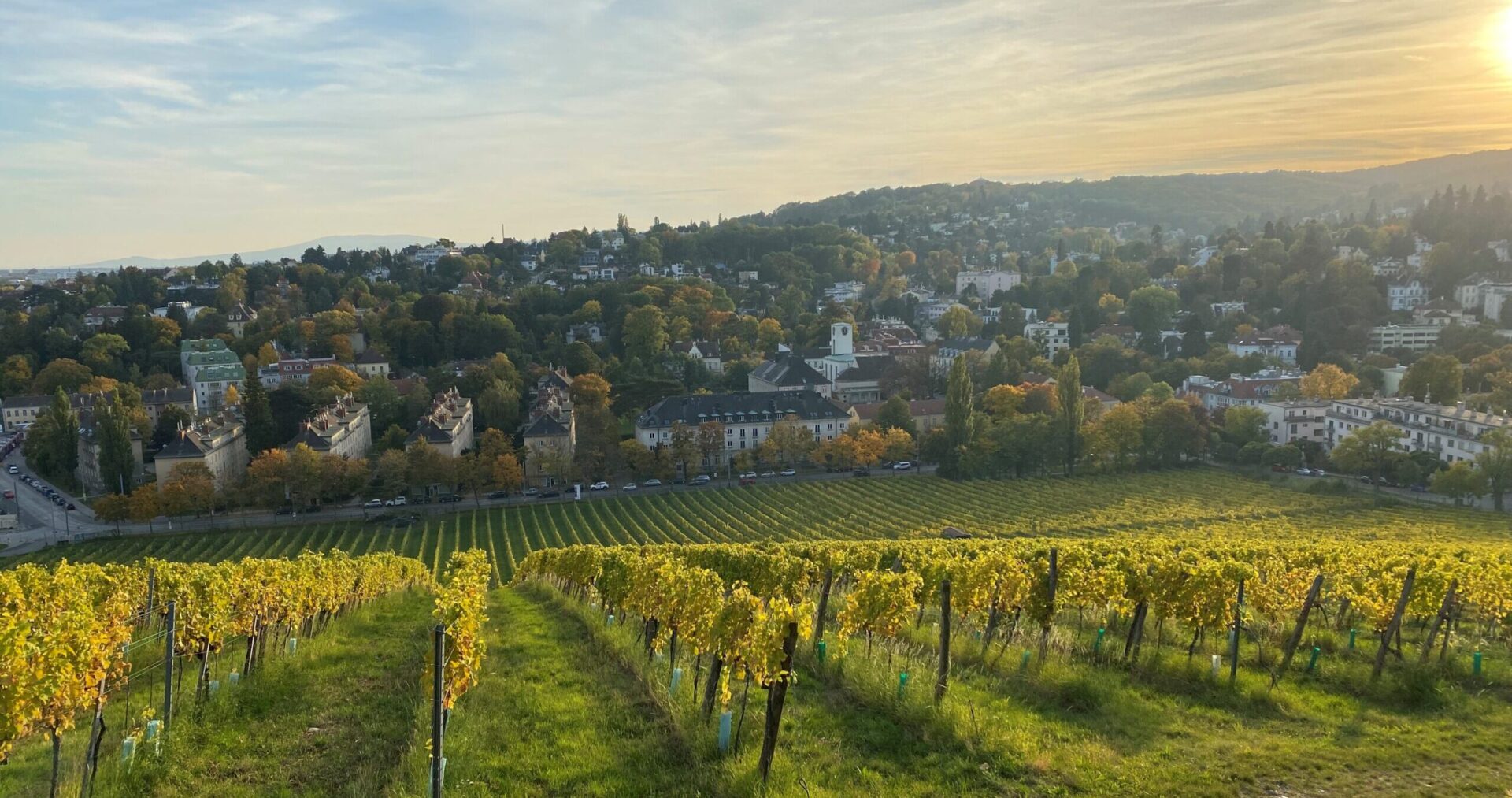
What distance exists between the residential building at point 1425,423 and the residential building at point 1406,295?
42.5 m

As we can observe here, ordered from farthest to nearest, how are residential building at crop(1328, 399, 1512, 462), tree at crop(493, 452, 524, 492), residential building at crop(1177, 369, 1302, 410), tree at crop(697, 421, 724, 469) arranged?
residential building at crop(1177, 369, 1302, 410) → tree at crop(697, 421, 724, 469) → tree at crop(493, 452, 524, 492) → residential building at crop(1328, 399, 1512, 462)

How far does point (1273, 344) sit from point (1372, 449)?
38.6 metres

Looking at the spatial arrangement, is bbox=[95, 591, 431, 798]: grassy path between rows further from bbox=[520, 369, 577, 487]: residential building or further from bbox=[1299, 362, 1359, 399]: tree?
bbox=[1299, 362, 1359, 399]: tree

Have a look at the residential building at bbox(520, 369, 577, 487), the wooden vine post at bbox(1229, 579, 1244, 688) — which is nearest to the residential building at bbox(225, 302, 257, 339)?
the residential building at bbox(520, 369, 577, 487)

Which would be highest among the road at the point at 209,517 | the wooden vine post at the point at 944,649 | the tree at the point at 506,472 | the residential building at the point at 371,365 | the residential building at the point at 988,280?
the residential building at the point at 988,280

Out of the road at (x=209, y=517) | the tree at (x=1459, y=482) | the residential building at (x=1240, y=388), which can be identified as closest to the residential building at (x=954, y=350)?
the residential building at (x=1240, y=388)

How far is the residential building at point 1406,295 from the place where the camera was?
95250 mm

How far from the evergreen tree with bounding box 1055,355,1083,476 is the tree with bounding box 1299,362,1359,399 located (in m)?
22.0

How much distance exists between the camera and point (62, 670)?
8.12 meters

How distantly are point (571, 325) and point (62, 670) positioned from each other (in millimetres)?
93974

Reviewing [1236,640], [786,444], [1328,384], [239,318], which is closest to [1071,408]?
[786,444]

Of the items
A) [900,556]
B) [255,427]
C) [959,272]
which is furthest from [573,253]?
[900,556]

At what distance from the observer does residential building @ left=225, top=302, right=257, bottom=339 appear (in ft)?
334

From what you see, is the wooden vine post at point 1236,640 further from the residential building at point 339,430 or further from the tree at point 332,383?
the tree at point 332,383
